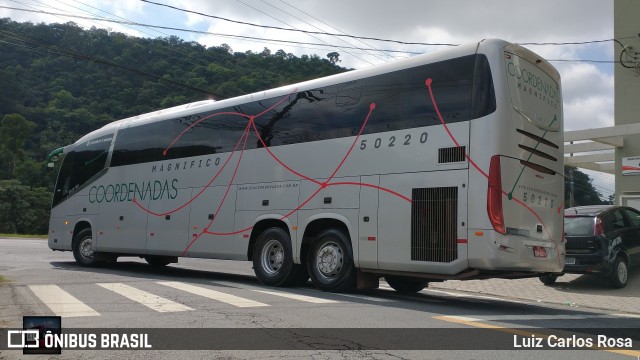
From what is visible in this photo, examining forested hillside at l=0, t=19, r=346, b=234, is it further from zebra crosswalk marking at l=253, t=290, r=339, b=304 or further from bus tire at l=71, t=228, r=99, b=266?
zebra crosswalk marking at l=253, t=290, r=339, b=304

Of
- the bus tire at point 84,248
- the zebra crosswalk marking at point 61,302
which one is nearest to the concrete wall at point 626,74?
the bus tire at point 84,248

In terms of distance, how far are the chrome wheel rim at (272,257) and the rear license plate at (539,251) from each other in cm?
478

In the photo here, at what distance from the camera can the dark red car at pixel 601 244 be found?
11773mm

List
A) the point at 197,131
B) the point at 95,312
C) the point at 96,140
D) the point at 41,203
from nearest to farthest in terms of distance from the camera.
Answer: the point at 95,312
the point at 197,131
the point at 96,140
the point at 41,203

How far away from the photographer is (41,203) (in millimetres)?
52125

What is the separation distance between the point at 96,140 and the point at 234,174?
642 centimetres

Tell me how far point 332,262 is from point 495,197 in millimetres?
3303

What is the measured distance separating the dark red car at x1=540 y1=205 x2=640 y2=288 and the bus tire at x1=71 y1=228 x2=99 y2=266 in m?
11.8

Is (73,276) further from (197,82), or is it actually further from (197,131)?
(197,82)

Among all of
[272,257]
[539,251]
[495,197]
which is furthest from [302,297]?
[539,251]

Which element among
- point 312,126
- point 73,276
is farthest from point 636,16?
point 73,276

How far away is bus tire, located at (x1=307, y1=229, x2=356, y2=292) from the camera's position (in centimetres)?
987

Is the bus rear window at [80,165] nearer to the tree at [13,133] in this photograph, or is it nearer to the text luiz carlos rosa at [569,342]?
the text luiz carlos rosa at [569,342]

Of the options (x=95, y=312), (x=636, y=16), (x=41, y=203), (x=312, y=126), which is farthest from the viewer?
(x=41, y=203)
